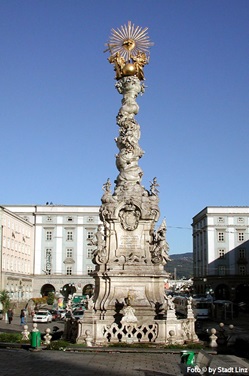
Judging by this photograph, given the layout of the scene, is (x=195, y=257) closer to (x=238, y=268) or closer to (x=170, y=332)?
(x=238, y=268)

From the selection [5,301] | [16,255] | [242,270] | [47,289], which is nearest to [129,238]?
[5,301]

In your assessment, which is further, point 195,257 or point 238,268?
point 195,257

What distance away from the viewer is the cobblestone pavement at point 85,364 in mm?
17188

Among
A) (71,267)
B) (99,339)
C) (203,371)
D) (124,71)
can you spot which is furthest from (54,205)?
(203,371)

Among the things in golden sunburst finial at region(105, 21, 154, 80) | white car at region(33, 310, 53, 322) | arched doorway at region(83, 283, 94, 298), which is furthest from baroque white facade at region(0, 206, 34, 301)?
golden sunburst finial at region(105, 21, 154, 80)

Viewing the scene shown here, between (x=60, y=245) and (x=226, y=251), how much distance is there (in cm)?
2745

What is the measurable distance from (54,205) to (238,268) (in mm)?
32141

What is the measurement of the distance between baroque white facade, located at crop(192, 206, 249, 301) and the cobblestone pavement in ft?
224

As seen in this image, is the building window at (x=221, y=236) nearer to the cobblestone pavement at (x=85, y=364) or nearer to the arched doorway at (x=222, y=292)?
the arched doorway at (x=222, y=292)

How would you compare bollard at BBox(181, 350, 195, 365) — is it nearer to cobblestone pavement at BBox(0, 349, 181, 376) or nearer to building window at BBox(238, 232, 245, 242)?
cobblestone pavement at BBox(0, 349, 181, 376)

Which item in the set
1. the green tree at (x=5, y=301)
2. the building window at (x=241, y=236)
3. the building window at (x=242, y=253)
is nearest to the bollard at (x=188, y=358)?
the green tree at (x=5, y=301)

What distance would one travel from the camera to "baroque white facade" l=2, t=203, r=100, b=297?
86.8 metres

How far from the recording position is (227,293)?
89.2 metres

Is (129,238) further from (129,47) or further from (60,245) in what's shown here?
(60,245)
